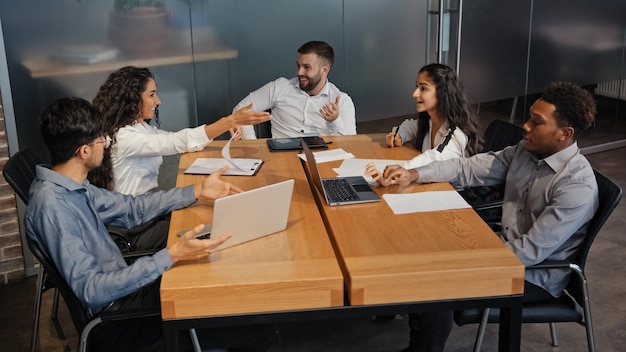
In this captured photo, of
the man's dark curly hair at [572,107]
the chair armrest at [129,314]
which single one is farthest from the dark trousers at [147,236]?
the man's dark curly hair at [572,107]

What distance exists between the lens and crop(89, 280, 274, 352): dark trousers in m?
2.52

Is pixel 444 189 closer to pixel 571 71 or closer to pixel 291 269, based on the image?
pixel 291 269

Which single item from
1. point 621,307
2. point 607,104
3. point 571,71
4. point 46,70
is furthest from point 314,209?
point 607,104

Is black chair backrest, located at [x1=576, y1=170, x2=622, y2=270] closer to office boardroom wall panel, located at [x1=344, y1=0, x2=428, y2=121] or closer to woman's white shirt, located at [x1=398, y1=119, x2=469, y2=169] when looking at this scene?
woman's white shirt, located at [x1=398, y1=119, x2=469, y2=169]

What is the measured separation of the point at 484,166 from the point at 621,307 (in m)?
1.10

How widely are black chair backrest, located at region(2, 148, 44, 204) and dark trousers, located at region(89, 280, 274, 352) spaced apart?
68cm

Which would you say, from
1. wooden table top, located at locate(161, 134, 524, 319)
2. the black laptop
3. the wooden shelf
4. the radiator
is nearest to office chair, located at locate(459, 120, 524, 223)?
wooden table top, located at locate(161, 134, 524, 319)

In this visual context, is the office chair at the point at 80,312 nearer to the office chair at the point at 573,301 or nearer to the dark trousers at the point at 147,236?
the dark trousers at the point at 147,236

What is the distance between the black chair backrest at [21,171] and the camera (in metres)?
3.00

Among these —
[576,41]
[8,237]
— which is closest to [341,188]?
[8,237]

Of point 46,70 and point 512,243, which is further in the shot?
point 46,70

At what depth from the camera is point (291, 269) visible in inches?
92.0

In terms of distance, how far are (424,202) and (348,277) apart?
0.77 meters

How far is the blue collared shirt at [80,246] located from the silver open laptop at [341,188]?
0.82 metres
